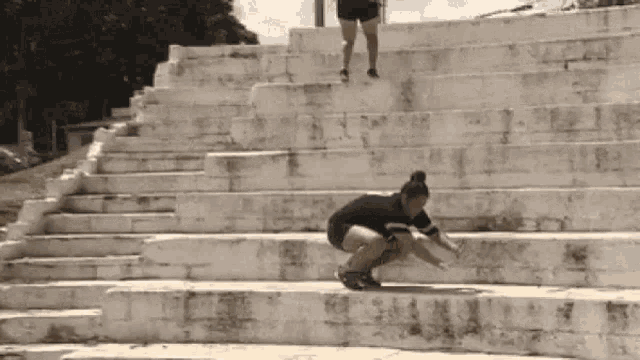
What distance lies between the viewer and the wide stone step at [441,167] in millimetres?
7309

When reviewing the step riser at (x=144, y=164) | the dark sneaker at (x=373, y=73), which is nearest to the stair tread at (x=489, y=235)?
the dark sneaker at (x=373, y=73)

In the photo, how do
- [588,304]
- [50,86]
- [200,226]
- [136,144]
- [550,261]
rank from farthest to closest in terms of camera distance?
[50,86] → [136,144] → [200,226] → [550,261] → [588,304]

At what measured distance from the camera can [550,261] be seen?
657cm

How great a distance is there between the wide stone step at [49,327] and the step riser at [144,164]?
204cm

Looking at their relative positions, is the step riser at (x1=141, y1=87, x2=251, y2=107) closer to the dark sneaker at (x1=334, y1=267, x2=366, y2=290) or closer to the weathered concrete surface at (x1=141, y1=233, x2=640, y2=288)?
the weathered concrete surface at (x1=141, y1=233, x2=640, y2=288)

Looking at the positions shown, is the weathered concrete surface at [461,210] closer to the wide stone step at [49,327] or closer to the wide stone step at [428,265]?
the wide stone step at [428,265]

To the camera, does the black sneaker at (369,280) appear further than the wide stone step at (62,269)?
No

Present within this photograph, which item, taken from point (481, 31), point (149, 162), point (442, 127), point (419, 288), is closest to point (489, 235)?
point (419, 288)

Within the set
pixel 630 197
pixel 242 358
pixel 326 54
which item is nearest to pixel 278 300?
pixel 242 358

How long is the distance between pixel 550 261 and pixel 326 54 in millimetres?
3988

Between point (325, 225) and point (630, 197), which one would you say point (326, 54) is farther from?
point (630, 197)

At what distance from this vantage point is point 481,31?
9.66m

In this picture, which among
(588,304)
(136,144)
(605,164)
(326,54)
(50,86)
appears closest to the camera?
(588,304)

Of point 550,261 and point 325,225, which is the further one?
point 325,225
